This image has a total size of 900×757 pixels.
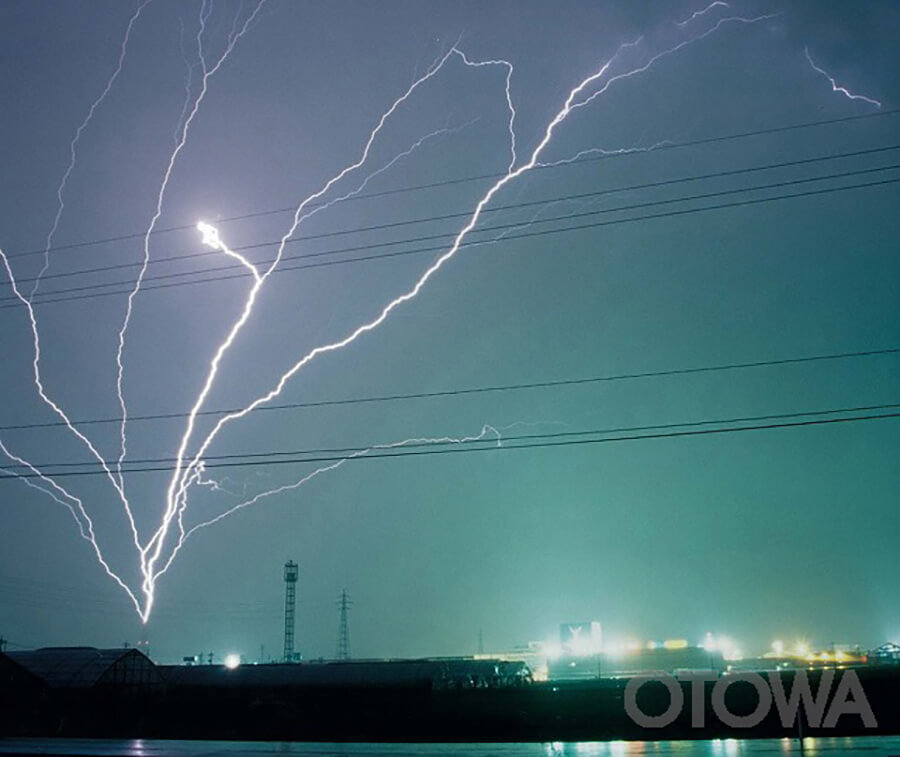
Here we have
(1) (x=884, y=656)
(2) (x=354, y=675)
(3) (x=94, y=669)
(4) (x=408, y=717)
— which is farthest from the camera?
(1) (x=884, y=656)

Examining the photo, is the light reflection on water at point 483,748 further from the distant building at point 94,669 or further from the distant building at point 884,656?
the distant building at point 884,656

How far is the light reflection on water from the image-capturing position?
58.5 feet

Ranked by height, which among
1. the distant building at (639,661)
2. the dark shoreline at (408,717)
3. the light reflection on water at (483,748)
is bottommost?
the light reflection on water at (483,748)

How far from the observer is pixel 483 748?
20297 millimetres

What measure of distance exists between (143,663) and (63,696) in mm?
5766

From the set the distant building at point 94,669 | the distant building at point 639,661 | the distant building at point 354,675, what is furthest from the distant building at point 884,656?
the distant building at point 94,669

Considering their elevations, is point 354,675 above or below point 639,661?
below

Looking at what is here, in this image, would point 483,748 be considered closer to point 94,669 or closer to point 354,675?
point 354,675

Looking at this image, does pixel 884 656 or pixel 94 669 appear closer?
pixel 94 669

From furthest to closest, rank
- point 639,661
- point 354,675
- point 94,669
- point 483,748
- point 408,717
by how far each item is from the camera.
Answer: point 639,661, point 354,675, point 94,669, point 408,717, point 483,748

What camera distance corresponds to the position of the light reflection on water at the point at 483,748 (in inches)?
703

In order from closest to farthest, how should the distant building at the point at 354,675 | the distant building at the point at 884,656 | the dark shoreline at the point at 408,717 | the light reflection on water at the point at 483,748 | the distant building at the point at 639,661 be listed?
the light reflection on water at the point at 483,748, the dark shoreline at the point at 408,717, the distant building at the point at 354,675, the distant building at the point at 884,656, the distant building at the point at 639,661

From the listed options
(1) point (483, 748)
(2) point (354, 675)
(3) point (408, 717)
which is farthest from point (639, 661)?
(1) point (483, 748)

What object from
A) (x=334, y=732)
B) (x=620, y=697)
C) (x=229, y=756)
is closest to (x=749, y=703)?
(x=620, y=697)
